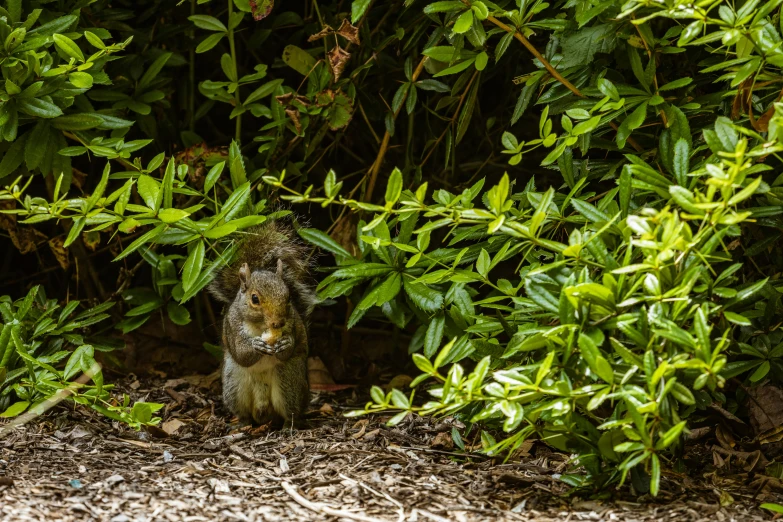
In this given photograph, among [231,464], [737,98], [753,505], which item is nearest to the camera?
[753,505]

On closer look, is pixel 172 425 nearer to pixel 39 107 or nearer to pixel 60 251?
pixel 60 251

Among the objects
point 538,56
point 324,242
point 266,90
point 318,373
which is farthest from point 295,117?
point 318,373

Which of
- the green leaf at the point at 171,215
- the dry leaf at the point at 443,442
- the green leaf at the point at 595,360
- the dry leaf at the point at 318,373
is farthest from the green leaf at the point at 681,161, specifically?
the dry leaf at the point at 318,373

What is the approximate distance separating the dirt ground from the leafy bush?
0.16m

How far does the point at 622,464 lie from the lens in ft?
7.61

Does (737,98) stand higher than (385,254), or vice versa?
(737,98)

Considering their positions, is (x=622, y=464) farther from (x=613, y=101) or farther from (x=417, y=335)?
(x=417, y=335)

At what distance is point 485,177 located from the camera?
133 inches

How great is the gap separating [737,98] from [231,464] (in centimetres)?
200

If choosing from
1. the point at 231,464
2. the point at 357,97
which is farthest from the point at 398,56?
the point at 231,464

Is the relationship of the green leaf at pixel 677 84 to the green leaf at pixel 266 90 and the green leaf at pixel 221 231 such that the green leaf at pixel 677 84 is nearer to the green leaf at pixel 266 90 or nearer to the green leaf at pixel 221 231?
the green leaf at pixel 221 231

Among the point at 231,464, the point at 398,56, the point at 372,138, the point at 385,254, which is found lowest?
the point at 231,464

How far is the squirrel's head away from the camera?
343 cm

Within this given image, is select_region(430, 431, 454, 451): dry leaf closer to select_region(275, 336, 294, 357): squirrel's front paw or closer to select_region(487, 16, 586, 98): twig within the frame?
select_region(275, 336, 294, 357): squirrel's front paw
